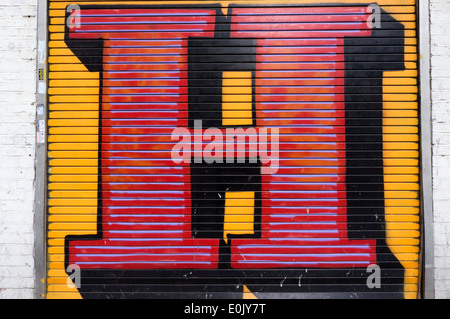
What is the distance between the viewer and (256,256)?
4.35 m

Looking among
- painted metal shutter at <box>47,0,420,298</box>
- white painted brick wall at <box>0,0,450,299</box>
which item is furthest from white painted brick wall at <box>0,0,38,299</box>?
painted metal shutter at <box>47,0,420,298</box>

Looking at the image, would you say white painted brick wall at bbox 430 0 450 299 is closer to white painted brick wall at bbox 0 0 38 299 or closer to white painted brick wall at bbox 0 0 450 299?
white painted brick wall at bbox 0 0 450 299

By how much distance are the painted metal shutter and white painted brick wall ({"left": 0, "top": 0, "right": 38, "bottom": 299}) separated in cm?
21

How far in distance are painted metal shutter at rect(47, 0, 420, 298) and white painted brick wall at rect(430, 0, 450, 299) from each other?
8.0 inches

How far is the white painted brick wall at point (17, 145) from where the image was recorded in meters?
4.30

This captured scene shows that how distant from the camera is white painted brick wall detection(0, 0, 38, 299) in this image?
169 inches

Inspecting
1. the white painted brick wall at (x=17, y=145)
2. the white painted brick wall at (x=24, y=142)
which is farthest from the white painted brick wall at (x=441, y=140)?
the white painted brick wall at (x=17, y=145)

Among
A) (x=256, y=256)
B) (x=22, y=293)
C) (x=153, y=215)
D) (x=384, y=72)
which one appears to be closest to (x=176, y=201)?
(x=153, y=215)

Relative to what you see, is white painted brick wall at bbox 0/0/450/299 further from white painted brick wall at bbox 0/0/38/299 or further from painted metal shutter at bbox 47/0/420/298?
painted metal shutter at bbox 47/0/420/298

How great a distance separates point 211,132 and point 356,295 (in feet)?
7.33

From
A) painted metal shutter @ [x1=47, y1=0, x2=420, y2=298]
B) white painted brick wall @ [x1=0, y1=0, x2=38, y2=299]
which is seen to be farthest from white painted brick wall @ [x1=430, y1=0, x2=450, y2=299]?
white painted brick wall @ [x1=0, y1=0, x2=38, y2=299]

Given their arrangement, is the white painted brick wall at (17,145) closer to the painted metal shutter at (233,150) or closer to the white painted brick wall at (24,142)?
the white painted brick wall at (24,142)

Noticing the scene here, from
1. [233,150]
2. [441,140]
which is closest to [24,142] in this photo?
[233,150]

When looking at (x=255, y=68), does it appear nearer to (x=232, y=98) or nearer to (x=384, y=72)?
(x=232, y=98)
